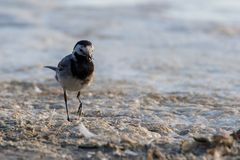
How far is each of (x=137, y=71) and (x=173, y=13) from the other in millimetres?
10236

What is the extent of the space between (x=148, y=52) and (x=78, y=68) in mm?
7773

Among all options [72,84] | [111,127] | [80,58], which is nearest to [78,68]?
[80,58]

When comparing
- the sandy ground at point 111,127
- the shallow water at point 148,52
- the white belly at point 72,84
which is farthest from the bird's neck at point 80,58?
the shallow water at point 148,52

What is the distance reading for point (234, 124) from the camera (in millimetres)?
7793

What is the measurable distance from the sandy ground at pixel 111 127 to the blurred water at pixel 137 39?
4.16 ft

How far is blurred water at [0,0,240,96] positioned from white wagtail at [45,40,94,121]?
3044 millimetres

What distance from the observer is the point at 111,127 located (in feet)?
23.4

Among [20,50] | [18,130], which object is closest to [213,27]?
[20,50]

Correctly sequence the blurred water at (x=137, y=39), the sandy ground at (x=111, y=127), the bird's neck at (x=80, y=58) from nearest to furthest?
1. the sandy ground at (x=111, y=127)
2. the bird's neck at (x=80, y=58)
3. the blurred water at (x=137, y=39)

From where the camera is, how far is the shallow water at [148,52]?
28.3 feet

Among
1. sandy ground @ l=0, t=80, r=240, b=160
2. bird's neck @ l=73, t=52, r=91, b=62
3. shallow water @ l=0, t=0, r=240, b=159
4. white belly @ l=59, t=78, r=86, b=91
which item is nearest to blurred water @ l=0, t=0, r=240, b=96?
shallow water @ l=0, t=0, r=240, b=159

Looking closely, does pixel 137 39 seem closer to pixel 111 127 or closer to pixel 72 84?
pixel 72 84

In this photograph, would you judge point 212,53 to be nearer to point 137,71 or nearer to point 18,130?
point 137,71

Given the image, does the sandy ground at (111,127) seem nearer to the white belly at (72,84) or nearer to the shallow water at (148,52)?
the shallow water at (148,52)
